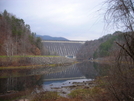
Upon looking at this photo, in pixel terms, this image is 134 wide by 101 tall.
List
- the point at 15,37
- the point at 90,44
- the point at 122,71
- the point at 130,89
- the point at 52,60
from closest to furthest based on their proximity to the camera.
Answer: the point at 130,89 < the point at 122,71 < the point at 15,37 < the point at 52,60 < the point at 90,44

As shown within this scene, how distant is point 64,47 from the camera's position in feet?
282

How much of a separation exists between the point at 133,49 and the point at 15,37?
126ft

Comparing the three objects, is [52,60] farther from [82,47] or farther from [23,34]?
[82,47]

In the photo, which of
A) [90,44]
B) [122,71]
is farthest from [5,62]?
[90,44]

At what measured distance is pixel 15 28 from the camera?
131 feet

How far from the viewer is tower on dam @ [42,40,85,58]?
262 ft

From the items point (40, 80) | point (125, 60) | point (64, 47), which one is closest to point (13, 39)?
point (40, 80)

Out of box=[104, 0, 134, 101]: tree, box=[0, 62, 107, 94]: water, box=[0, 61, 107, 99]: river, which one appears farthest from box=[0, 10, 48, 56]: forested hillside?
box=[104, 0, 134, 101]: tree

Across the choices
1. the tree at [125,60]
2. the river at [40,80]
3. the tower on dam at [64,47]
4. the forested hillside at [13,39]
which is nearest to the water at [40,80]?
the river at [40,80]

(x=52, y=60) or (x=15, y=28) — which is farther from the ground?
(x=15, y=28)

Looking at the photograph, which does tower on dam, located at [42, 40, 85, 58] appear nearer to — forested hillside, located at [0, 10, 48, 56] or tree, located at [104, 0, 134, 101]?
forested hillside, located at [0, 10, 48, 56]

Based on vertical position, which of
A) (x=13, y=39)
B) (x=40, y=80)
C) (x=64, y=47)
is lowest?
(x=40, y=80)

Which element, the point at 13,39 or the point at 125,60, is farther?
the point at 13,39

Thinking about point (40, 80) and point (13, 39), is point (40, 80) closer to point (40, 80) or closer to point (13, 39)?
point (40, 80)
